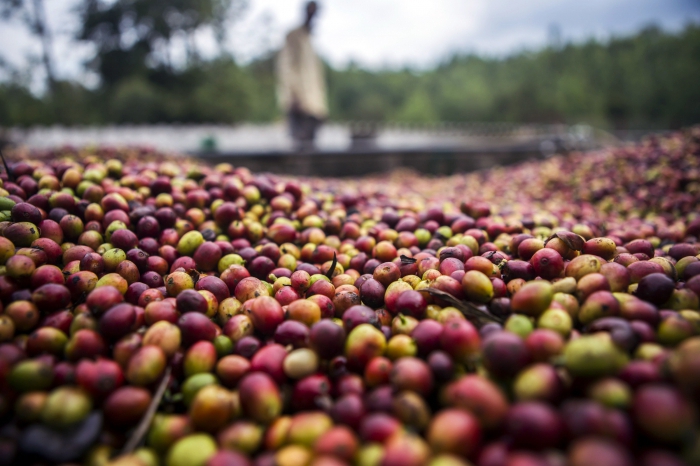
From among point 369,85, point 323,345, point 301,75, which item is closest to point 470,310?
point 323,345

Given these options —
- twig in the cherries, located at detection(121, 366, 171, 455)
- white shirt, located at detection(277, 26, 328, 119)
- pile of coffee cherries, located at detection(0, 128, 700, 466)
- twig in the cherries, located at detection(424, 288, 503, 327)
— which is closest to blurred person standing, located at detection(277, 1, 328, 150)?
white shirt, located at detection(277, 26, 328, 119)

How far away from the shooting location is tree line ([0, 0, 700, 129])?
67.1ft

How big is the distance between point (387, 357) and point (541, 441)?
0.66 meters

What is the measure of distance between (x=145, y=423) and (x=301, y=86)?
931 centimetres

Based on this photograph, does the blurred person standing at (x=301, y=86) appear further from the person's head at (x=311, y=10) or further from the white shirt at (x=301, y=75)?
the person's head at (x=311, y=10)

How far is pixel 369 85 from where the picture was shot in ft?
242

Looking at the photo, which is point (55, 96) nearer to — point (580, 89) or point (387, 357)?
point (387, 357)

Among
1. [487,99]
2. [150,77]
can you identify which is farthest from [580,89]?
[150,77]

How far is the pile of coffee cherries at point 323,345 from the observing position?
3.81 ft

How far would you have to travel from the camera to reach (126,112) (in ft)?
61.2

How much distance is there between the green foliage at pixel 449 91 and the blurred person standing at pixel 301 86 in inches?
504

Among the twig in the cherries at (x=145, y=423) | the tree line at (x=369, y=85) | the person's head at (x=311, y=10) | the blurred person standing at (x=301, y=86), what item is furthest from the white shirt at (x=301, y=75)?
the tree line at (x=369, y=85)

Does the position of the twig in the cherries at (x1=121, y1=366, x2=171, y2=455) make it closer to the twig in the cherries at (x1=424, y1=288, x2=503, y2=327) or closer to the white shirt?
the twig in the cherries at (x1=424, y1=288, x2=503, y2=327)

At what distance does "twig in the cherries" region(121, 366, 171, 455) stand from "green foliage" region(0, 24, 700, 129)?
21.0 metres
